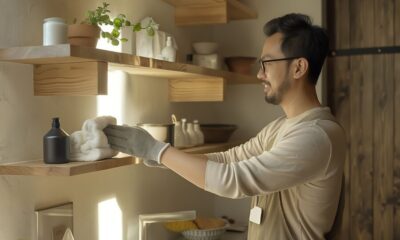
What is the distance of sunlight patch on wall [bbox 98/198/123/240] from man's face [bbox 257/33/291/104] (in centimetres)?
78

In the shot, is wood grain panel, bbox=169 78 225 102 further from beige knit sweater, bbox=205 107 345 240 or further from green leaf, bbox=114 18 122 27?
green leaf, bbox=114 18 122 27

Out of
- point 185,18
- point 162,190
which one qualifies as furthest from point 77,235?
point 185,18

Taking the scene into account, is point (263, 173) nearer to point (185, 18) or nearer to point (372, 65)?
point (185, 18)

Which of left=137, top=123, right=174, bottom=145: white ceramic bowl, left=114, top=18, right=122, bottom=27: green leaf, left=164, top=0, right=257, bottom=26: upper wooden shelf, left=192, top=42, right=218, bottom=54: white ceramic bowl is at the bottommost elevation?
left=137, top=123, right=174, bottom=145: white ceramic bowl

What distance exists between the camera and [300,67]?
166cm

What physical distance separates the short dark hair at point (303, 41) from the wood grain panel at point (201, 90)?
70 cm

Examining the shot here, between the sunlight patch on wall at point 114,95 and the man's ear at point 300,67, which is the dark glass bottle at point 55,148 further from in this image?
the man's ear at point 300,67

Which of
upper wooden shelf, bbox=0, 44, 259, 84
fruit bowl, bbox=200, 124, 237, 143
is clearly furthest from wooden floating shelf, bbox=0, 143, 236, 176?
fruit bowl, bbox=200, 124, 237, 143

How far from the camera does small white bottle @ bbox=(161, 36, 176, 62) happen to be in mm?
2037

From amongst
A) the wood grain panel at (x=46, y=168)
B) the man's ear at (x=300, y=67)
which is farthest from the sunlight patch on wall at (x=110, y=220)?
the man's ear at (x=300, y=67)

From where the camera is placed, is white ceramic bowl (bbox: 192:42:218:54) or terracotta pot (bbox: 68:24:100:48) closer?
terracotta pot (bbox: 68:24:100:48)

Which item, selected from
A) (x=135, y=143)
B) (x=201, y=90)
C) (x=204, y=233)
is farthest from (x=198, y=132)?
(x=135, y=143)

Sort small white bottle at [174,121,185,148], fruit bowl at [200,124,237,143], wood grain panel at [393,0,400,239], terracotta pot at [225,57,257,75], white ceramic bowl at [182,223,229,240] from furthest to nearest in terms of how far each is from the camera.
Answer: wood grain panel at [393,0,400,239], terracotta pot at [225,57,257,75], fruit bowl at [200,124,237,143], white ceramic bowl at [182,223,229,240], small white bottle at [174,121,185,148]

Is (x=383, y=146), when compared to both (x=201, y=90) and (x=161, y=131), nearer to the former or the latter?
→ (x=201, y=90)
